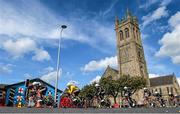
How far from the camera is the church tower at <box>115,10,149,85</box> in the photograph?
72438 mm

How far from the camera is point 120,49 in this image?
260ft

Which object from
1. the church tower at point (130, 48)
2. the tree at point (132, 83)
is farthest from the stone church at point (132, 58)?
the tree at point (132, 83)

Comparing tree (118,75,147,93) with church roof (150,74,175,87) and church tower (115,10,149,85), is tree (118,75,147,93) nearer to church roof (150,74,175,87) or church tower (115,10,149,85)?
church tower (115,10,149,85)

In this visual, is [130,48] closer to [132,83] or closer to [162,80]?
[162,80]

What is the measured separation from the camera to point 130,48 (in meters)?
75.9

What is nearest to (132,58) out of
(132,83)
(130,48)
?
(130,48)

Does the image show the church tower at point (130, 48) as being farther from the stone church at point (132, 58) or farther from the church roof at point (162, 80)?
the church roof at point (162, 80)

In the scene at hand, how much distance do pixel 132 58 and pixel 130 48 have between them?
4437 mm

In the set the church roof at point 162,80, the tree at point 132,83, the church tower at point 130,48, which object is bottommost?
the tree at point 132,83

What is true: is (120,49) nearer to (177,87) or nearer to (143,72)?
(143,72)

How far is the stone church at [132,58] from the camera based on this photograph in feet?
239

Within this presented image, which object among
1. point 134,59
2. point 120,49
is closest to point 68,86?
point 134,59

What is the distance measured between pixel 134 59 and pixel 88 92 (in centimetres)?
2450

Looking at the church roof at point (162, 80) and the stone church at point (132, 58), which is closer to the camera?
the stone church at point (132, 58)
